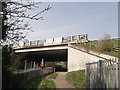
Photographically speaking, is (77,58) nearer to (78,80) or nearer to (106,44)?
(106,44)

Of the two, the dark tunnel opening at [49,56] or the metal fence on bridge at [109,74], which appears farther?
the dark tunnel opening at [49,56]

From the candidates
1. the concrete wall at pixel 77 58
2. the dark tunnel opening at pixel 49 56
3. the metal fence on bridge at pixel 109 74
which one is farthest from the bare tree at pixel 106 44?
the metal fence on bridge at pixel 109 74

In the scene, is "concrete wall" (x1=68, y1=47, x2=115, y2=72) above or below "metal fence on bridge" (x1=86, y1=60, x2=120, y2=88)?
below

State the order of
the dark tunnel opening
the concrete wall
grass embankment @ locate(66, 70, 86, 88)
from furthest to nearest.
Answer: the dark tunnel opening < the concrete wall < grass embankment @ locate(66, 70, 86, 88)

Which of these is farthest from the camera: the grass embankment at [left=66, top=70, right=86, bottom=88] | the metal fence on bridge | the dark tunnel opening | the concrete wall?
the dark tunnel opening

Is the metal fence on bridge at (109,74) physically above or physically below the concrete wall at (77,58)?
above

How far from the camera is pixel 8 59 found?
8.91 metres

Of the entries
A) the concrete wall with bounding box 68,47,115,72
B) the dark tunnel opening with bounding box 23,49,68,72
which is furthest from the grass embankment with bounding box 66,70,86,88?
the dark tunnel opening with bounding box 23,49,68,72

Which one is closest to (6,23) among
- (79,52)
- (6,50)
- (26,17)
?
(26,17)

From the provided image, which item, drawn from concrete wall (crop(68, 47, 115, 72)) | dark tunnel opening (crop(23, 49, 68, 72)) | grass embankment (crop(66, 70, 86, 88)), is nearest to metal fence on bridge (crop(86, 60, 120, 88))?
grass embankment (crop(66, 70, 86, 88))

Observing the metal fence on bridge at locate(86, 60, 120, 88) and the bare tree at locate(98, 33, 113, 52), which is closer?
the metal fence on bridge at locate(86, 60, 120, 88)

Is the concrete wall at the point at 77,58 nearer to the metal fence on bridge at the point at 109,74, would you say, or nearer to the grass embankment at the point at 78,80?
the grass embankment at the point at 78,80

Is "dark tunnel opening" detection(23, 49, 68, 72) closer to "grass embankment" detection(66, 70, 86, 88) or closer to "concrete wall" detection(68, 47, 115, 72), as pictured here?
"concrete wall" detection(68, 47, 115, 72)

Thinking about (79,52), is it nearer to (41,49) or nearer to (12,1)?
(41,49)
